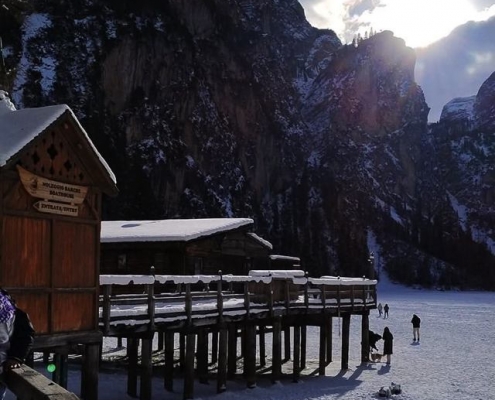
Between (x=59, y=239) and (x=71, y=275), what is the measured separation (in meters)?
0.80

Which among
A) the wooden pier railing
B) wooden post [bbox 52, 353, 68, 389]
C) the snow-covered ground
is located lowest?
the snow-covered ground

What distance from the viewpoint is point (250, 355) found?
2122 cm

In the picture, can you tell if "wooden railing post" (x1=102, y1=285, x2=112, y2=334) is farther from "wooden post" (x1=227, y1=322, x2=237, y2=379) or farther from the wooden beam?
"wooden post" (x1=227, y1=322, x2=237, y2=379)

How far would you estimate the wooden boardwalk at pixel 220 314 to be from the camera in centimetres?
1505

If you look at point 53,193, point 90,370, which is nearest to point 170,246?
point 90,370

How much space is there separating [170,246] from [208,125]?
115080 millimetres

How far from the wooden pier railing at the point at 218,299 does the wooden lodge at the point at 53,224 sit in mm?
988

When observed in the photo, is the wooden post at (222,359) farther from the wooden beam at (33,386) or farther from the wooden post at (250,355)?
the wooden beam at (33,386)

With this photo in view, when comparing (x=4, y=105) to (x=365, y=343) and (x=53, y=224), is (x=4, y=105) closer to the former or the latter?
(x=53, y=224)

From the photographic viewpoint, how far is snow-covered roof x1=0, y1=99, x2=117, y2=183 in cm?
1096

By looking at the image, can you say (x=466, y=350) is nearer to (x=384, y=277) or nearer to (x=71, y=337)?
(x=71, y=337)

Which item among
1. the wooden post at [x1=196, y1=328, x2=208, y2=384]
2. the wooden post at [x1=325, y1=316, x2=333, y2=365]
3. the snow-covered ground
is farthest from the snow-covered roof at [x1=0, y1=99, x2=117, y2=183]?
the wooden post at [x1=325, y1=316, x2=333, y2=365]

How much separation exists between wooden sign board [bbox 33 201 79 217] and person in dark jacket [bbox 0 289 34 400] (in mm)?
7244

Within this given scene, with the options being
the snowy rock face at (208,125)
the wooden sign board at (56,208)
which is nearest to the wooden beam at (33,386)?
the wooden sign board at (56,208)
